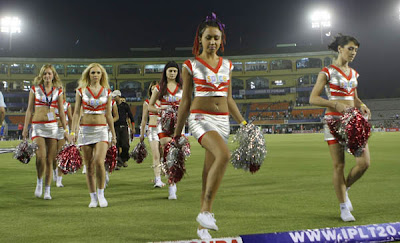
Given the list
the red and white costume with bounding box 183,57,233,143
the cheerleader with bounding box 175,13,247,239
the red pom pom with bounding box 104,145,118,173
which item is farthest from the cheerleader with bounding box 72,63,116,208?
the red and white costume with bounding box 183,57,233,143

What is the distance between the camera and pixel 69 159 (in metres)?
6.85

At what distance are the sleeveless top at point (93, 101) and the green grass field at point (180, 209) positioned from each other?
5.14ft

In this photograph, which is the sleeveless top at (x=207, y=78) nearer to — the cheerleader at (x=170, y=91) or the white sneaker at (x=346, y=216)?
the white sneaker at (x=346, y=216)

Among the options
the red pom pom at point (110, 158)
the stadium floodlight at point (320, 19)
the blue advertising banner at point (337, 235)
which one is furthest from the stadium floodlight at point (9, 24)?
the blue advertising banner at point (337, 235)

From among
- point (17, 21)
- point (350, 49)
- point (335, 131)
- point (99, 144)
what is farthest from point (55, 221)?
point (17, 21)

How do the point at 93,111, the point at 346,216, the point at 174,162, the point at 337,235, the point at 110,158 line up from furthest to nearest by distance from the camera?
1. the point at 110,158
2. the point at 93,111
3. the point at 346,216
4. the point at 174,162
5. the point at 337,235

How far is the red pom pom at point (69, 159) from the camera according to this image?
679 centimetres

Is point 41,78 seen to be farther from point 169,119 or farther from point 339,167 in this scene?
point 339,167

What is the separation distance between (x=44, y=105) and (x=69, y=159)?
117cm

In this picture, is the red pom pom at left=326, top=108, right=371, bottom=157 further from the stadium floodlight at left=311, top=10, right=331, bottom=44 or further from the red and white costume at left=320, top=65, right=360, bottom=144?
the stadium floodlight at left=311, top=10, right=331, bottom=44

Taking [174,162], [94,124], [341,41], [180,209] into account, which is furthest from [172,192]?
[341,41]

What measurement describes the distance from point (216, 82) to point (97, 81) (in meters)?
3.02

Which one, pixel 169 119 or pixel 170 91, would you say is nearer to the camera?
pixel 169 119

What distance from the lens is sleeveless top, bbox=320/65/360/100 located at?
5159mm
